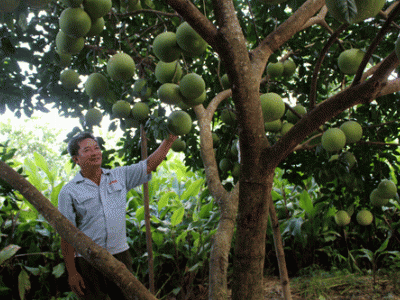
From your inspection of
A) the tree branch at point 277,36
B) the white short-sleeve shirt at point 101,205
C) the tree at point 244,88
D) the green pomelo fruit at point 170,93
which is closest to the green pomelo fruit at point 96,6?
the tree at point 244,88

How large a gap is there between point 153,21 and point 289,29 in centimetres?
105

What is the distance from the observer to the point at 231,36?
875 millimetres

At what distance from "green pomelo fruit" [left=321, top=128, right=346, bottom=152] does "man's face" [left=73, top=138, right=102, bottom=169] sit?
121cm

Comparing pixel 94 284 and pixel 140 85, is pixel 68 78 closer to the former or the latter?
pixel 140 85

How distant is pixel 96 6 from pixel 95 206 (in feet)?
3.69

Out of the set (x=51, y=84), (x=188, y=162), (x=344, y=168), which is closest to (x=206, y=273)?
(x=188, y=162)

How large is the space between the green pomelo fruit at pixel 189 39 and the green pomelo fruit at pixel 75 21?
0.30 m

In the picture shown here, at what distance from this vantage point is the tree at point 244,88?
0.87m

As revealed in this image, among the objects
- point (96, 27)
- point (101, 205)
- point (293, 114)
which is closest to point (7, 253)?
point (101, 205)

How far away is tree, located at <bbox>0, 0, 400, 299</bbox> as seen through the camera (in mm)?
874

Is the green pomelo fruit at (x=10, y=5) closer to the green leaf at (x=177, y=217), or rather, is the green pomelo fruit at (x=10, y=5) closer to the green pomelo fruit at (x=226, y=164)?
the green pomelo fruit at (x=226, y=164)

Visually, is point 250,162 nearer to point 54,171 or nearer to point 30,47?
point 30,47

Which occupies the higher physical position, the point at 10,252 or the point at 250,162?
the point at 250,162

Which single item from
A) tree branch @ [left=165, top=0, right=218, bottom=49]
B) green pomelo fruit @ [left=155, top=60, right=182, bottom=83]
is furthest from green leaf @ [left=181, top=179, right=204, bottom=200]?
tree branch @ [left=165, top=0, right=218, bottom=49]
